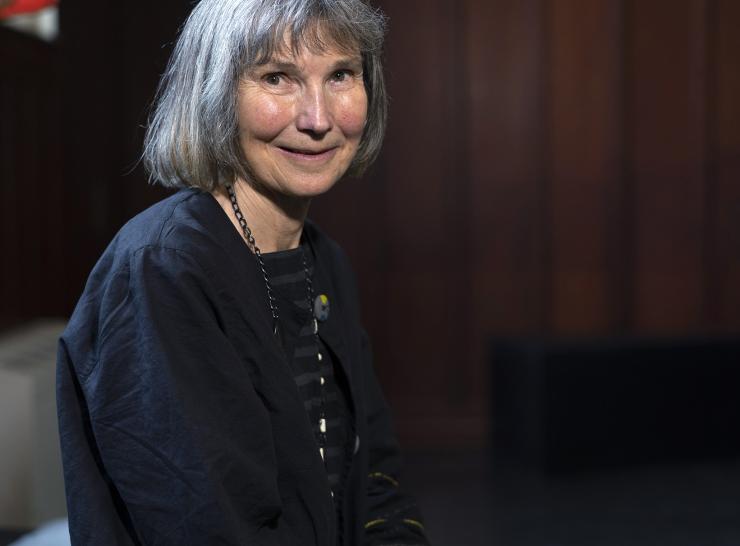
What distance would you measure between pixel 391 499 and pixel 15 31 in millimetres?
2830

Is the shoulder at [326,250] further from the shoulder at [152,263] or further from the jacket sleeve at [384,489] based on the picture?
the shoulder at [152,263]

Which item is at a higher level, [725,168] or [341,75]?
[341,75]

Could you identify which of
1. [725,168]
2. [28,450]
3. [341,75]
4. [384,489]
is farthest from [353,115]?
[725,168]

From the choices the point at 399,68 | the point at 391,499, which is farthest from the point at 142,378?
the point at 399,68

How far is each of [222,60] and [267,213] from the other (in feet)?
0.80

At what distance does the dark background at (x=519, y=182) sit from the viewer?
569 cm

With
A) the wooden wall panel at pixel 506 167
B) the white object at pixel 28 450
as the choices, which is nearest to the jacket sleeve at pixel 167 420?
the white object at pixel 28 450

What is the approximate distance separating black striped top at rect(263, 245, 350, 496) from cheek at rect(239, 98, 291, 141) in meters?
0.19

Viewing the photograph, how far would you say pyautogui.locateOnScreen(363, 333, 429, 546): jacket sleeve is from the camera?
5.69 ft

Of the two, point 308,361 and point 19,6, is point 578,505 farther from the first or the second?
point 308,361

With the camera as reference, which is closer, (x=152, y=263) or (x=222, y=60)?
(x=152, y=263)

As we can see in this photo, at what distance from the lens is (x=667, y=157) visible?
583 cm

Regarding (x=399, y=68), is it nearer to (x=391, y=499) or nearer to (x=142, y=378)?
(x=391, y=499)

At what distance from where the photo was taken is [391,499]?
1.76 meters
